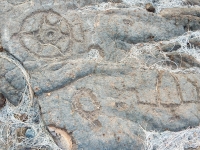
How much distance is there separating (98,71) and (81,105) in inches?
13.1

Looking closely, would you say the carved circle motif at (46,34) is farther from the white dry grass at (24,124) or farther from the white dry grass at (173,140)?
the white dry grass at (173,140)

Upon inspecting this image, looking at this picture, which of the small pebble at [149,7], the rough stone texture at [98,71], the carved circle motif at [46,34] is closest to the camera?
the rough stone texture at [98,71]

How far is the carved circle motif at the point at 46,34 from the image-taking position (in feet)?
9.08

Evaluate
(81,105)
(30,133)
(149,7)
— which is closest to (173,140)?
(81,105)

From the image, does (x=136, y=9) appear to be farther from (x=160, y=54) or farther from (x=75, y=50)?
(x=75, y=50)

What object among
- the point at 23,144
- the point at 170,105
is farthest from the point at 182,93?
the point at 23,144

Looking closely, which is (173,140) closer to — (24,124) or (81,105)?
(81,105)

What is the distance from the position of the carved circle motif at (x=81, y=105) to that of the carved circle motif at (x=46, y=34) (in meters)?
0.41

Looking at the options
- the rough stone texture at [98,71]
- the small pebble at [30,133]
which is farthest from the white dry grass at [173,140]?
the small pebble at [30,133]

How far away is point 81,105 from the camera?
2537mm

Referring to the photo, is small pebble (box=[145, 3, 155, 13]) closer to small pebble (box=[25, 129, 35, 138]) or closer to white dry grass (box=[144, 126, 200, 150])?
white dry grass (box=[144, 126, 200, 150])

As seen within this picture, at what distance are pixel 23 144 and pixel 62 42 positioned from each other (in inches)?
35.0

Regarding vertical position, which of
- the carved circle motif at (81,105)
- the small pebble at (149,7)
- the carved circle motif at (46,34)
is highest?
the small pebble at (149,7)

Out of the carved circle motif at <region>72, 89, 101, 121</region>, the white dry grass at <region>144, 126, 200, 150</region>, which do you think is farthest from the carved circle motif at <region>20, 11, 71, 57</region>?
the white dry grass at <region>144, 126, 200, 150</region>
